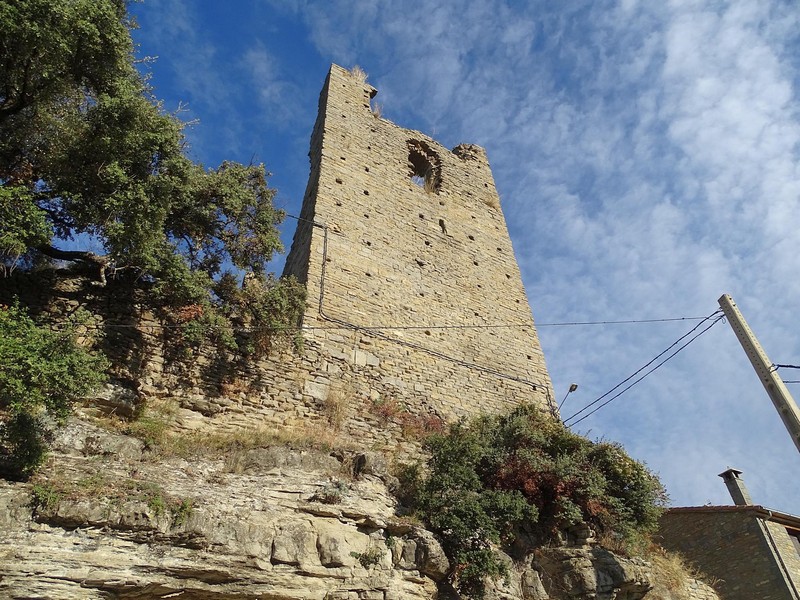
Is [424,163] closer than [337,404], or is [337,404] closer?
[337,404]

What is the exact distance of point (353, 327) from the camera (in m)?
11.2

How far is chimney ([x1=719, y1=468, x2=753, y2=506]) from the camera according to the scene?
606 inches

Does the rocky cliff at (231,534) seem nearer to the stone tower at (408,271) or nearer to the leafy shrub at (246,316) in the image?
the leafy shrub at (246,316)

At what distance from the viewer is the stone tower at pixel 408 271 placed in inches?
446

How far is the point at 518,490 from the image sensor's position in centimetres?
872

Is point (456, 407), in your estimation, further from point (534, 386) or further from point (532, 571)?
point (532, 571)

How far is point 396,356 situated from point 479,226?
5.82m

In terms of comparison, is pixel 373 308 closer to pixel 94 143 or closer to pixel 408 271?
pixel 408 271

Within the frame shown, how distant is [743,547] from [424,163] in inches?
490

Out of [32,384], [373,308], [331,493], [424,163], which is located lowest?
[331,493]

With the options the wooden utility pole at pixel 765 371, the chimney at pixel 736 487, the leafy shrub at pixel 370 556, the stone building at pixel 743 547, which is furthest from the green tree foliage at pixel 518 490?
the chimney at pixel 736 487

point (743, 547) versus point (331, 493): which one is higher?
point (743, 547)

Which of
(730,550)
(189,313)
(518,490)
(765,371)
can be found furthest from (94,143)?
(730,550)

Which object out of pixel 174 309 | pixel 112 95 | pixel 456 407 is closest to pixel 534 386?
pixel 456 407
